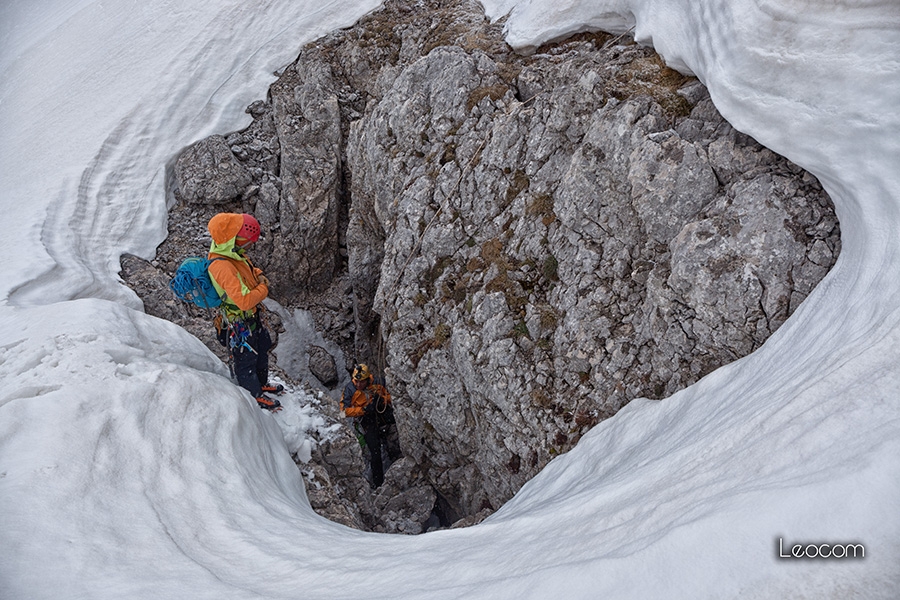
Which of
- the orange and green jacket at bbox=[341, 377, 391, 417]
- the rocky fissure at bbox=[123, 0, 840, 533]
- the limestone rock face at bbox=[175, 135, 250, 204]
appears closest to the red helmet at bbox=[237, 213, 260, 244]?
the rocky fissure at bbox=[123, 0, 840, 533]

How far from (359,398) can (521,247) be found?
673 cm

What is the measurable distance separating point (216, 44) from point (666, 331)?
64.0ft

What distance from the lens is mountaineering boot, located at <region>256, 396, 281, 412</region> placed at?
9.54 metres

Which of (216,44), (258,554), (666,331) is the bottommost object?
(666,331)

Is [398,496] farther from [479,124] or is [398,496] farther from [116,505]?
[479,124]

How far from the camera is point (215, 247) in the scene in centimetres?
797

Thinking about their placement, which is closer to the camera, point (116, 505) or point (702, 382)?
point (116, 505)

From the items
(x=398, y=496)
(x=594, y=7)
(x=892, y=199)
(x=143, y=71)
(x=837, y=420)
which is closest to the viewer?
(x=837, y=420)

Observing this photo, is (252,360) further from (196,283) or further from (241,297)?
(196,283)

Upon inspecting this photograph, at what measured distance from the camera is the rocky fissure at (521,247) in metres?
6.11

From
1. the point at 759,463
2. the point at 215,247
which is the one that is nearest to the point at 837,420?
the point at 759,463

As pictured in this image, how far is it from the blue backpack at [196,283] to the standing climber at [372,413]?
554 cm

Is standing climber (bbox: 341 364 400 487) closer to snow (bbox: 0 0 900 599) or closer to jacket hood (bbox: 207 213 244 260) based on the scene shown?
snow (bbox: 0 0 900 599)
